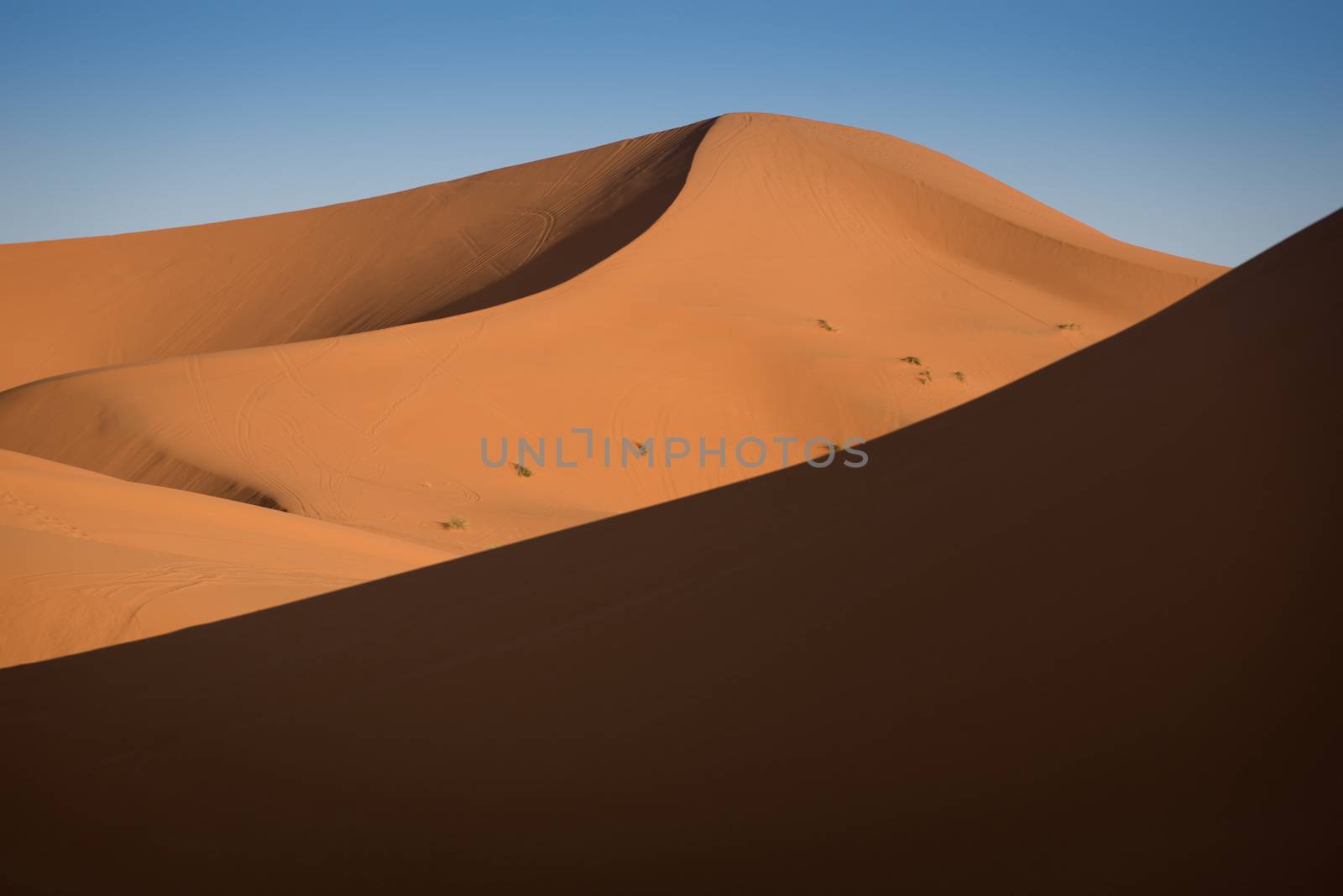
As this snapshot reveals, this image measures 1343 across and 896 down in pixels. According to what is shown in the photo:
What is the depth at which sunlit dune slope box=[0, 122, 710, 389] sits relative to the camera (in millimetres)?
29594

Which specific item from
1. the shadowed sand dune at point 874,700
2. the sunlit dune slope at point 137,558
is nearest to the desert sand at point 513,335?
the sunlit dune slope at point 137,558

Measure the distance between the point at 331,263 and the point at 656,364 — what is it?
17.6 meters

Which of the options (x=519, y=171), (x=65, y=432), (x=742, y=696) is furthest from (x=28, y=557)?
(x=519, y=171)

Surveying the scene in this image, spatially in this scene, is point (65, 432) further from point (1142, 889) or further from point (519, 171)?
point (519, 171)

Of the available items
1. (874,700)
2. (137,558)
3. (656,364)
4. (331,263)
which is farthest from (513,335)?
(874,700)

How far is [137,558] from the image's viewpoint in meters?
7.71

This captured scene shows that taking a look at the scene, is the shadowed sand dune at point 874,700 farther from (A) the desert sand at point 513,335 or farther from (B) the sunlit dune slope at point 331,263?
(B) the sunlit dune slope at point 331,263

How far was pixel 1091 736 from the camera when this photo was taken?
3617 mm

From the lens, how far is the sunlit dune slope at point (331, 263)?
97.1 feet

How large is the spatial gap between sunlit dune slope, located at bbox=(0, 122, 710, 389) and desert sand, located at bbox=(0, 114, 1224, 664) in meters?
0.12

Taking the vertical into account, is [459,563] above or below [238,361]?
below

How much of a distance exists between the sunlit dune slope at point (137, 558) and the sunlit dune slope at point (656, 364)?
3.15 metres

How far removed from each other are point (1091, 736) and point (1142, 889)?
70 cm

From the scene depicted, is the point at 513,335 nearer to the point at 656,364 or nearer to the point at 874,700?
the point at 656,364
